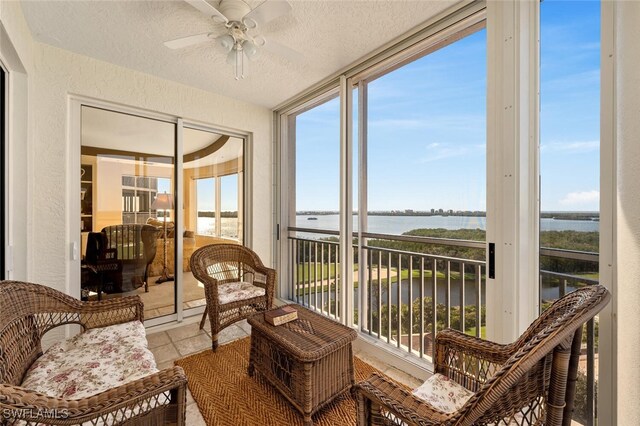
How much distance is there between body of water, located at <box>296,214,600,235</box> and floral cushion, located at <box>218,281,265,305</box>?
3.32ft

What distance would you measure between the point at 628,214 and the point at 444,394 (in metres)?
0.97

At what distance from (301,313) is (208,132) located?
2450mm

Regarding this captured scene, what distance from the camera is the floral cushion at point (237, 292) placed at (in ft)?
8.03

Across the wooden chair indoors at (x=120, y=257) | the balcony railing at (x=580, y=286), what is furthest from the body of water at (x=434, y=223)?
the wooden chair indoors at (x=120, y=257)

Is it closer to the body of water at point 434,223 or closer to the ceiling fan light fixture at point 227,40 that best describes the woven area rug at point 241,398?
the body of water at point 434,223

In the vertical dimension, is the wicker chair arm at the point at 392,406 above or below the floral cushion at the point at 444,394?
above

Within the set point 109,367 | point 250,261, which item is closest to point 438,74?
point 250,261

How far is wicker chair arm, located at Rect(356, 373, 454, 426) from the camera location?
85 centimetres

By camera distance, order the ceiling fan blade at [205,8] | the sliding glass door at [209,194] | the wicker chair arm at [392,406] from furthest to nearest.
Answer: the sliding glass door at [209,194]
the ceiling fan blade at [205,8]
the wicker chair arm at [392,406]

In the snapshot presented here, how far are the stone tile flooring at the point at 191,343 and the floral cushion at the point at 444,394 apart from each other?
844mm

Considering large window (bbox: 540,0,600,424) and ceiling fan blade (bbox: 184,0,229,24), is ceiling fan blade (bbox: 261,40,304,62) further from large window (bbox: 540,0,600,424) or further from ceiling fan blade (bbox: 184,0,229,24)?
large window (bbox: 540,0,600,424)

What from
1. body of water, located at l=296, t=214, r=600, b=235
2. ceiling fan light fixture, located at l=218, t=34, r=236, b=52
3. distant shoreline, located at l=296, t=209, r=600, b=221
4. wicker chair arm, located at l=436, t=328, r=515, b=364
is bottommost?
wicker chair arm, located at l=436, t=328, r=515, b=364

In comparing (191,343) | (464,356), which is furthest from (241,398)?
(464,356)

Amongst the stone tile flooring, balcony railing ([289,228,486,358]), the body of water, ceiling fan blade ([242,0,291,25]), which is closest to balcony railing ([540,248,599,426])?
the body of water
